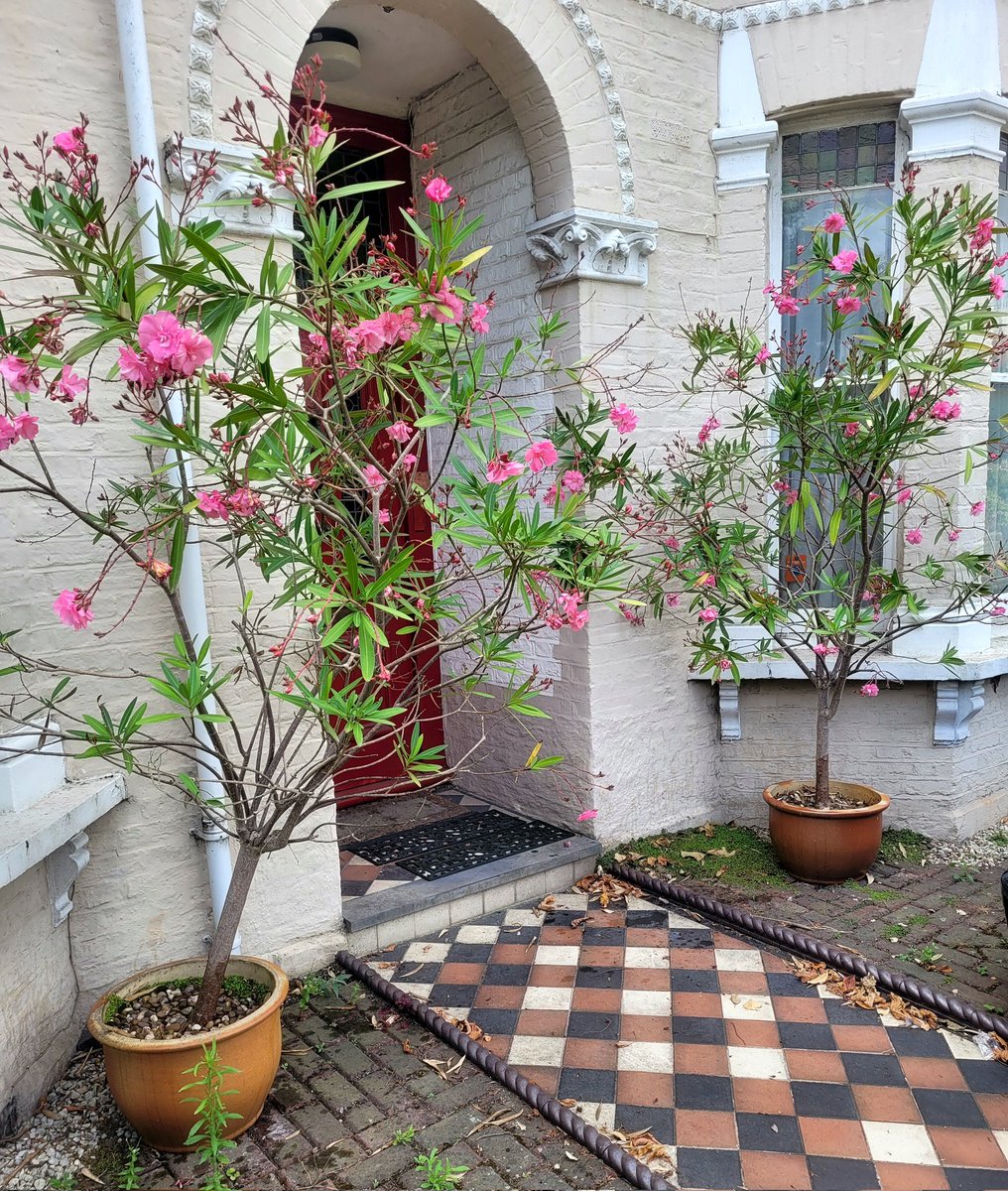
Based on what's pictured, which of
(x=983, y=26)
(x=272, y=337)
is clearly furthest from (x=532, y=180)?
(x=983, y=26)

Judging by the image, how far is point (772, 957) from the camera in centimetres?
327

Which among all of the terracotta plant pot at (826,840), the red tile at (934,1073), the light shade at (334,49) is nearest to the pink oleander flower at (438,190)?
the light shade at (334,49)

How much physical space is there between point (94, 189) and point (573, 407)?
2.28 metres

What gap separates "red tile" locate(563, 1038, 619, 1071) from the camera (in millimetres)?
2689

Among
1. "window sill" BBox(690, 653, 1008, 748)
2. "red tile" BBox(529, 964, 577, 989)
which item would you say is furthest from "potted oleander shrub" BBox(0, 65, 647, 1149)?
"window sill" BBox(690, 653, 1008, 748)

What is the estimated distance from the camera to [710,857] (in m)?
4.09

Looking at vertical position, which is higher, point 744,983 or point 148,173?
point 148,173

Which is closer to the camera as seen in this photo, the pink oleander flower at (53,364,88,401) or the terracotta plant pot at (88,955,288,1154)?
the pink oleander flower at (53,364,88,401)

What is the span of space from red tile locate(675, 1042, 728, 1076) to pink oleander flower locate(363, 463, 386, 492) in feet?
6.21

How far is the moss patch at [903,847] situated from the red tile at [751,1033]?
1.50 meters

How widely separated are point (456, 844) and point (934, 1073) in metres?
2.01

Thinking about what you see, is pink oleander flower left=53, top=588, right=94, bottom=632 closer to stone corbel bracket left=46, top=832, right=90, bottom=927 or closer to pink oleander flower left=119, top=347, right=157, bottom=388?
pink oleander flower left=119, top=347, right=157, bottom=388

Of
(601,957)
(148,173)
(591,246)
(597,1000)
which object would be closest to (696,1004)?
(597,1000)

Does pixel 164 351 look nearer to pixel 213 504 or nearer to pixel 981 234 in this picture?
pixel 213 504
